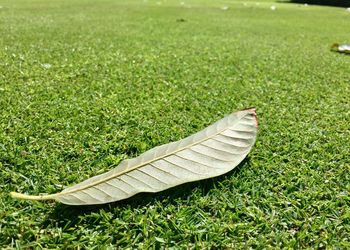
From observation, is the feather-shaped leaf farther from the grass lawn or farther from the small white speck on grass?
the small white speck on grass

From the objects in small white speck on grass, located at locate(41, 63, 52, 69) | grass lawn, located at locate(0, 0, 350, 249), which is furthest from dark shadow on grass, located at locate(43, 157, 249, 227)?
small white speck on grass, located at locate(41, 63, 52, 69)

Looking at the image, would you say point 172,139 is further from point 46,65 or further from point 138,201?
point 46,65

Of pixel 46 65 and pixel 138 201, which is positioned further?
pixel 46 65

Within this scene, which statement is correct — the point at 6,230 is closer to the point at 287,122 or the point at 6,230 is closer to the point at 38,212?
the point at 38,212

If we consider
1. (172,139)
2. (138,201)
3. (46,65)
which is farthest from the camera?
(46,65)

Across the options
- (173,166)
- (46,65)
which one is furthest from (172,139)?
(46,65)
